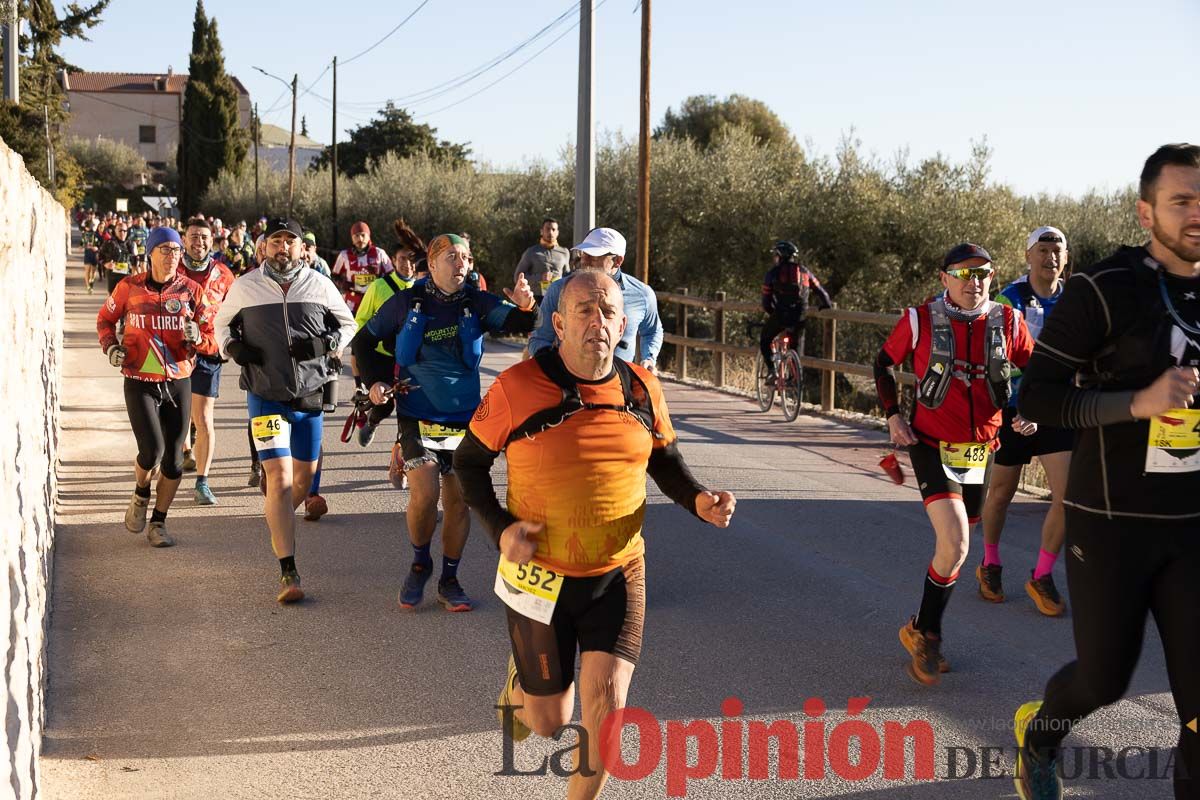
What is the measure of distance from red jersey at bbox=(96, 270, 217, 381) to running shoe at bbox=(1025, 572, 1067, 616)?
18.5ft

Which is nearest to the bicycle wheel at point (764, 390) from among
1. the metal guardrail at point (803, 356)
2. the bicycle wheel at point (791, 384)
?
the bicycle wheel at point (791, 384)

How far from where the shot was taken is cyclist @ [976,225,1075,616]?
723 cm

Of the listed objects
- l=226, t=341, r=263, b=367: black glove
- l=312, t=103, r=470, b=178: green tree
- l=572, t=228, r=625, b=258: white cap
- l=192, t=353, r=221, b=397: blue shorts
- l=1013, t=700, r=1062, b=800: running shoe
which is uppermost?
l=312, t=103, r=470, b=178: green tree

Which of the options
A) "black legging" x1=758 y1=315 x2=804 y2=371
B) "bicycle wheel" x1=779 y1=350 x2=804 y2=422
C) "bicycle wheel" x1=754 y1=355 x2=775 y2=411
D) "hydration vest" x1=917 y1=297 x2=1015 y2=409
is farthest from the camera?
"bicycle wheel" x1=754 y1=355 x2=775 y2=411

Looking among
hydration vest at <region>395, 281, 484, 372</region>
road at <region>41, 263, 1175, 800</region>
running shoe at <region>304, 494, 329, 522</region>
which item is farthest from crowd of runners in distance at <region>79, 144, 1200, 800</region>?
running shoe at <region>304, 494, 329, 522</region>

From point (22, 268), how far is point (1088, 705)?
4.28 m

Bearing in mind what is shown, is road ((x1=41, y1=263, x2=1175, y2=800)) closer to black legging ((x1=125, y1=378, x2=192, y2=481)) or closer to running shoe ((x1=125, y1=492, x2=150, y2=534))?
running shoe ((x1=125, y1=492, x2=150, y2=534))

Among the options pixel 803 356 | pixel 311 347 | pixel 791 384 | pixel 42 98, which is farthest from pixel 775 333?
pixel 42 98

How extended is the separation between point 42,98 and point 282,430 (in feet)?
78.1

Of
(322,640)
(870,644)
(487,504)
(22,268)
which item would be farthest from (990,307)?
(22,268)

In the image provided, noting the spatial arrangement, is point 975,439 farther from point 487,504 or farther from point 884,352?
point 487,504

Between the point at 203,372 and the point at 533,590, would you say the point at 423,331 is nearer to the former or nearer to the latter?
the point at 533,590

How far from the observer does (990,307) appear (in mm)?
6332

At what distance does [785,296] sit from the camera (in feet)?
53.2
